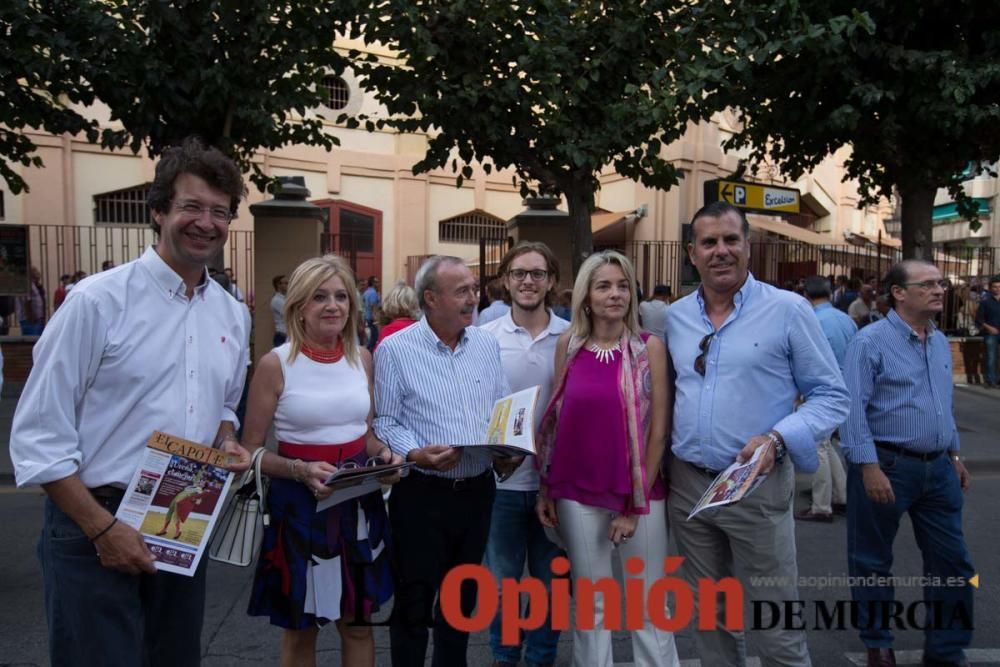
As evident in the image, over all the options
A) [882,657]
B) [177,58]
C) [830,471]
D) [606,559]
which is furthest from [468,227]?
[606,559]

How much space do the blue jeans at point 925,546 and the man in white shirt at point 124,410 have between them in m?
2.79

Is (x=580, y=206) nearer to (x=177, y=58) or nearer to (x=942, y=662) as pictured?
(x=177, y=58)

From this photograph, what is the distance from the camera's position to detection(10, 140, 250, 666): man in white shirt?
6.26 feet

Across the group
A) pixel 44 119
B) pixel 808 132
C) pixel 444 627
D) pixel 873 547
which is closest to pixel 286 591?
pixel 444 627

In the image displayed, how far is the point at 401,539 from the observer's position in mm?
2885

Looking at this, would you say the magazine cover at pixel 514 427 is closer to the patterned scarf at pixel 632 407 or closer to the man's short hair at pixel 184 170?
the patterned scarf at pixel 632 407

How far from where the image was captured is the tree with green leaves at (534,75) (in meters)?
7.49

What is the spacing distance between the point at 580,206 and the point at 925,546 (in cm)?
600

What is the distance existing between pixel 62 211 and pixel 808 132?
15.3 meters

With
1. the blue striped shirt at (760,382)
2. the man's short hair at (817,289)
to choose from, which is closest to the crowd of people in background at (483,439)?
the blue striped shirt at (760,382)

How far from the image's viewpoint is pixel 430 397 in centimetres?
286

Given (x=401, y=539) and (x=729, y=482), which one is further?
(x=401, y=539)

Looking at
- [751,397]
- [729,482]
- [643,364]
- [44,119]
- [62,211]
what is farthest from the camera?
[62,211]

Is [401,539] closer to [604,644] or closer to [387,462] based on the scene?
[387,462]
